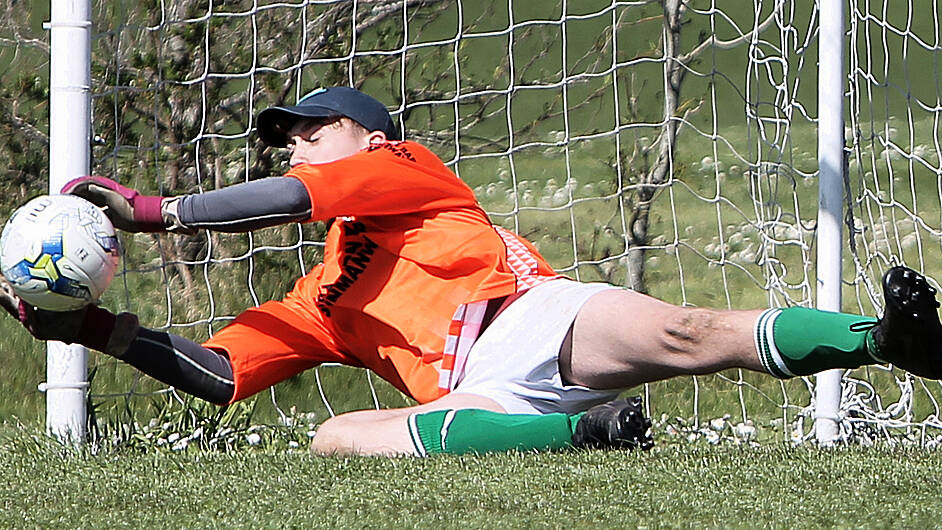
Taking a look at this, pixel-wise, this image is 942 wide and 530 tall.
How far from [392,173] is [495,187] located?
840 cm

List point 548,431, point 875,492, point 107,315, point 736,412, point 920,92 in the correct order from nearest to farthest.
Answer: point 875,492 → point 548,431 → point 107,315 → point 736,412 → point 920,92

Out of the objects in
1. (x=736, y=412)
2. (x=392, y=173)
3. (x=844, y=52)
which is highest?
(x=844, y=52)

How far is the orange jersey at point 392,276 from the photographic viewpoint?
3574 millimetres

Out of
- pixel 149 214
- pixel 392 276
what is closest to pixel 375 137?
pixel 392 276

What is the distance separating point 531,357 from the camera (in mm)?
3504

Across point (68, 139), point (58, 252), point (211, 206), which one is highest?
point (68, 139)

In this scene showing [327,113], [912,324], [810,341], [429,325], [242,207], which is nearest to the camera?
[912,324]

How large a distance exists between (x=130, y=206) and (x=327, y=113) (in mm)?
663

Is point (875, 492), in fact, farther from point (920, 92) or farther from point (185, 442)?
point (920, 92)

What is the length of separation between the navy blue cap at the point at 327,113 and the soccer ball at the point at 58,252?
2.24 feet

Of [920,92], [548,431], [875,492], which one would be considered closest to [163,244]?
[548,431]

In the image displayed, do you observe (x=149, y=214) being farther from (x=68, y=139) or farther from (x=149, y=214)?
(x=68, y=139)

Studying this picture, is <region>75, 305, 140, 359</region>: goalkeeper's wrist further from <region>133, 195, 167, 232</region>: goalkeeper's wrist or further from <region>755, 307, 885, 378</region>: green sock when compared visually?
<region>755, 307, 885, 378</region>: green sock

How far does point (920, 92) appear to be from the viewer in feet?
50.8
